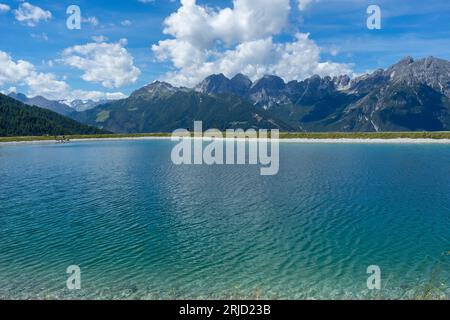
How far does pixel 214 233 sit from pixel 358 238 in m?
14.3

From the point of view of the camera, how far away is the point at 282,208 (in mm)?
44844

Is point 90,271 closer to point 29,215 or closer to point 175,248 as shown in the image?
point 175,248

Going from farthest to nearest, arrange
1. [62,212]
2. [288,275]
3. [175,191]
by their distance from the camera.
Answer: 1. [175,191]
2. [62,212]
3. [288,275]

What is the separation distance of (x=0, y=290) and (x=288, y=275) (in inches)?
811

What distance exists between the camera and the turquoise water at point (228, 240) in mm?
23844

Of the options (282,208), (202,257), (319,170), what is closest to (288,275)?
(202,257)

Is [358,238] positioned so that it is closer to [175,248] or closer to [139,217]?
[175,248]

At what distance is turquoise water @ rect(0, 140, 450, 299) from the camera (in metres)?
23.8

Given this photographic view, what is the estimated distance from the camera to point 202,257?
29.0m

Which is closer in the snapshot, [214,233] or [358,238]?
[358,238]

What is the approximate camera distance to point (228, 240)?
32.9 meters
